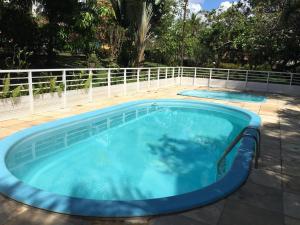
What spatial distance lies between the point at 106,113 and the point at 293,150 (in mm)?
4876

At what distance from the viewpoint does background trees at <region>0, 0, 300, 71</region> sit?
33.6 feet

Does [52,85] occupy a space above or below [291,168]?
above

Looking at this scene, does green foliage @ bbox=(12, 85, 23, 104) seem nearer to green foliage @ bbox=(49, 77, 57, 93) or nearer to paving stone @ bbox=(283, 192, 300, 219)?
green foliage @ bbox=(49, 77, 57, 93)

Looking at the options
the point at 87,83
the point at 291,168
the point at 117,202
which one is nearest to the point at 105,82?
the point at 87,83

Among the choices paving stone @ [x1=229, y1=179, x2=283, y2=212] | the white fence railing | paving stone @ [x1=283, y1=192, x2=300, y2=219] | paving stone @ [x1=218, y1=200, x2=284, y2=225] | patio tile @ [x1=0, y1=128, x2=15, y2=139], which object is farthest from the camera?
the white fence railing

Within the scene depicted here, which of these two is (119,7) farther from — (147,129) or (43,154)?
(43,154)

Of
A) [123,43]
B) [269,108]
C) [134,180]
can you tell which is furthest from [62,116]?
[123,43]

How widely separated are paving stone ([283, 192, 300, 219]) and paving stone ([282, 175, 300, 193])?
14 cm

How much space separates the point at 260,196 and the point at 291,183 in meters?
0.70

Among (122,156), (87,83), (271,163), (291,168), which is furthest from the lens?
(87,83)

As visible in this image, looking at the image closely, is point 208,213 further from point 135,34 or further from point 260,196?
point 135,34

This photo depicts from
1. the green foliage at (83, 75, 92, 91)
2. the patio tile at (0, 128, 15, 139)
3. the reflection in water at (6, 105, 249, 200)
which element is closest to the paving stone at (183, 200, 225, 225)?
the reflection in water at (6, 105, 249, 200)

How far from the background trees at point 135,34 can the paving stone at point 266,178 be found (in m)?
6.76

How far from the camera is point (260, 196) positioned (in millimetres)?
3242
